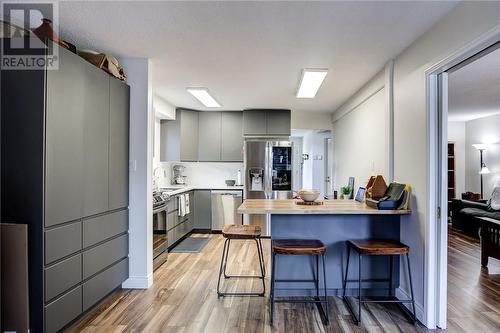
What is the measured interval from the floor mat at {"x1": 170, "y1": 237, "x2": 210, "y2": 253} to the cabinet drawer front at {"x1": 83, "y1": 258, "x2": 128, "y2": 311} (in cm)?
158

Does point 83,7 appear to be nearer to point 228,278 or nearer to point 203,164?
point 228,278

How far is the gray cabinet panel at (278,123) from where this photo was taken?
18.5 feet

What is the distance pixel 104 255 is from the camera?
263cm

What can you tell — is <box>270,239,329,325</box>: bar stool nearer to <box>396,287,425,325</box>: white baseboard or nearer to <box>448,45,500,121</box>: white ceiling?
<box>396,287,425,325</box>: white baseboard

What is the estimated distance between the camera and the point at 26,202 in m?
1.95

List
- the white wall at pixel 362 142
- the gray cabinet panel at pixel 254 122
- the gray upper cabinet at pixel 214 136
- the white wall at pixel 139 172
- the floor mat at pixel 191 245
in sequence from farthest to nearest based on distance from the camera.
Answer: the gray upper cabinet at pixel 214 136 → the gray cabinet panel at pixel 254 122 → the floor mat at pixel 191 245 → the white wall at pixel 362 142 → the white wall at pixel 139 172

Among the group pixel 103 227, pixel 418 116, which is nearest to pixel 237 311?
pixel 103 227

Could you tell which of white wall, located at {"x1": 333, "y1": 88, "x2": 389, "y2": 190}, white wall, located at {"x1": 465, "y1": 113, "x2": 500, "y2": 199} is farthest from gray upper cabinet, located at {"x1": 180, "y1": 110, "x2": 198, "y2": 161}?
white wall, located at {"x1": 465, "y1": 113, "x2": 500, "y2": 199}

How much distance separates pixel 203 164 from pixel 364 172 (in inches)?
131

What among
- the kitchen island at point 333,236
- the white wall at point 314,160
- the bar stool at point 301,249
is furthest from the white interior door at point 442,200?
the white wall at point 314,160

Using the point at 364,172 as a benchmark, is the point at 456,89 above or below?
above

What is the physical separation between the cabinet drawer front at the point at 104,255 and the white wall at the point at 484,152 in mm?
7189

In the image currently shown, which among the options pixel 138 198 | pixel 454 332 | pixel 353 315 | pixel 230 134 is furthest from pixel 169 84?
pixel 454 332

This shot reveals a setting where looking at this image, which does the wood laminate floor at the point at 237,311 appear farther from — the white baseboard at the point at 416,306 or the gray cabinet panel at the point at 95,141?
the gray cabinet panel at the point at 95,141
